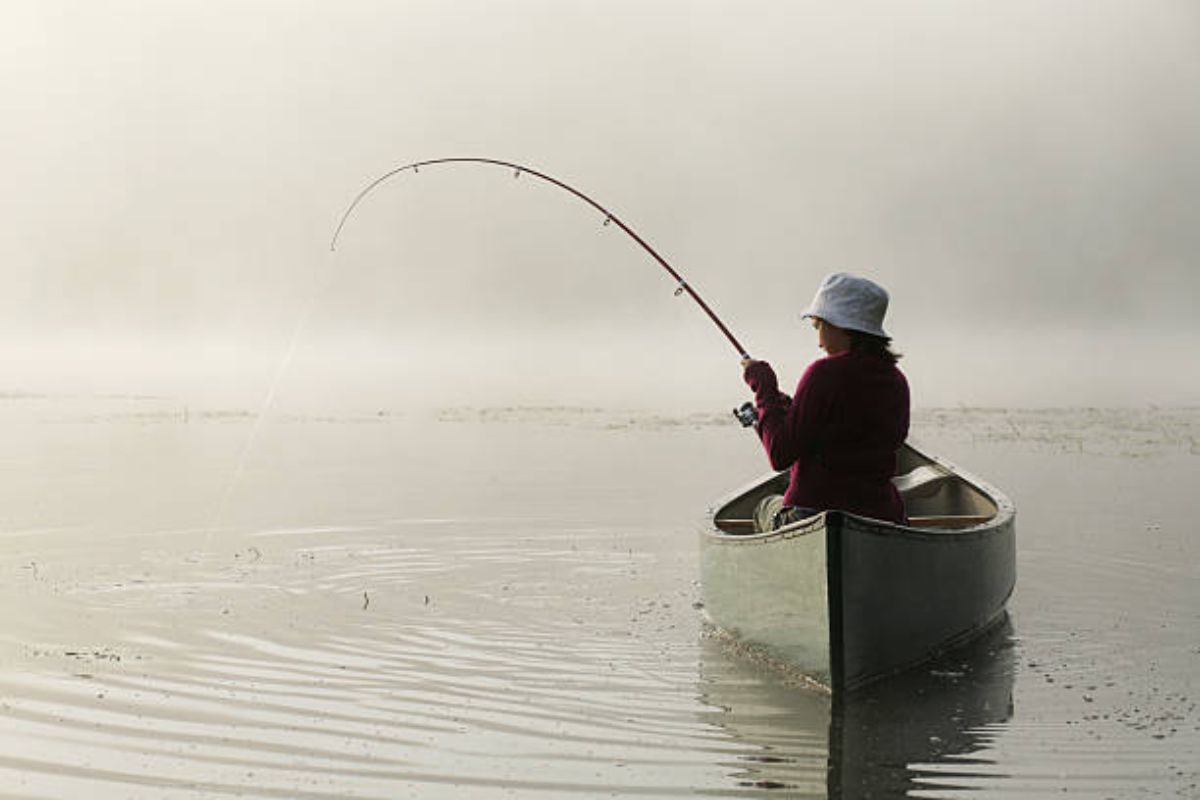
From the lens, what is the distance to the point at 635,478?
17.4 metres

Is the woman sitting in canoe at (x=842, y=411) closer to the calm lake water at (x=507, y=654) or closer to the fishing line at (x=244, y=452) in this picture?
the calm lake water at (x=507, y=654)

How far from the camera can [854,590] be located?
25.8 feet

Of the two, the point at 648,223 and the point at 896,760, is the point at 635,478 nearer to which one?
the point at 896,760

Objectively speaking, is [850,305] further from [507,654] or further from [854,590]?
[507,654]

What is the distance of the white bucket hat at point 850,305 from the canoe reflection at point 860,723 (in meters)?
1.56

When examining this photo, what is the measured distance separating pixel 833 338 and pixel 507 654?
85.0 inches

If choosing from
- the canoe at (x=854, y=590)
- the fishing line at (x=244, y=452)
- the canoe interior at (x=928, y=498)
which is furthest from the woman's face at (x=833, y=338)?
the fishing line at (x=244, y=452)

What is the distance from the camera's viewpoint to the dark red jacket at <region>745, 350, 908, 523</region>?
8352 mm

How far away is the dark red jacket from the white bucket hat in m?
0.14

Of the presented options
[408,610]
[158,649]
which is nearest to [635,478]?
[408,610]

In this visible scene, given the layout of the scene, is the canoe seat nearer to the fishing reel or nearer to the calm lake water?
the calm lake water

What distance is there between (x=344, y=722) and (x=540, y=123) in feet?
345

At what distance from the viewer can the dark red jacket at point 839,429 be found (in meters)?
8.35

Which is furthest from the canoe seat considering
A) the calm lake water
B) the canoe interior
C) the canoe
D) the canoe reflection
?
the canoe reflection
